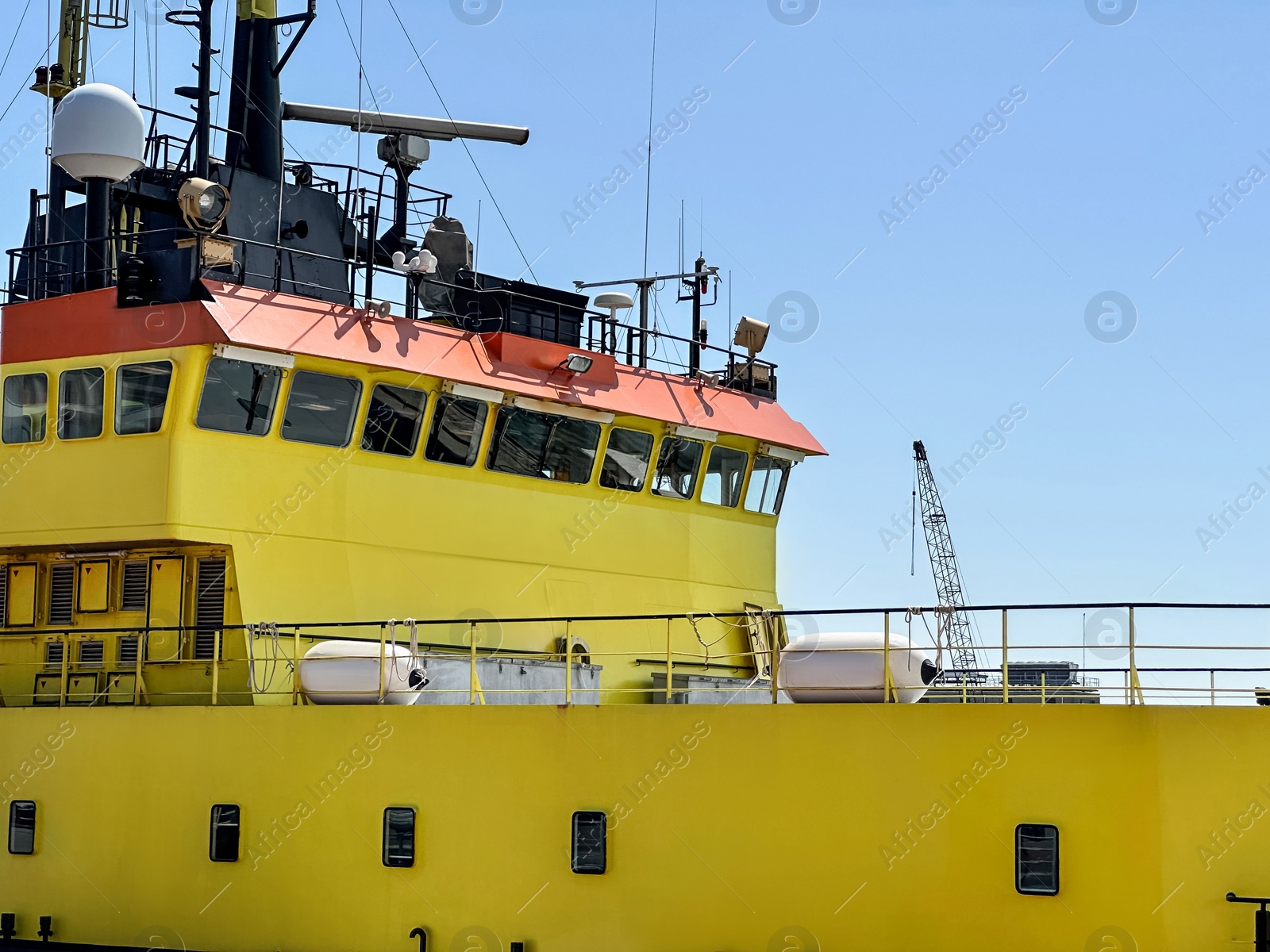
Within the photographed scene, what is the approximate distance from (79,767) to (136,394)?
3736 mm

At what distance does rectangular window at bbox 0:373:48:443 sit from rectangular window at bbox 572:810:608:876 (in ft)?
23.7

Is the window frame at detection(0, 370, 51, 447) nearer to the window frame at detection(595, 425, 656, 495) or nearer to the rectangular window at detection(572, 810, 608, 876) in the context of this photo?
the window frame at detection(595, 425, 656, 495)

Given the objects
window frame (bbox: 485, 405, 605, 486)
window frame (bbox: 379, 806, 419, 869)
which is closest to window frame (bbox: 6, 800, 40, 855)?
window frame (bbox: 379, 806, 419, 869)

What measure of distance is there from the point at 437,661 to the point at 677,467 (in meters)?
5.10

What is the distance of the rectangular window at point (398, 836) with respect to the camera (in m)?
13.7

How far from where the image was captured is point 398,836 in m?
13.7

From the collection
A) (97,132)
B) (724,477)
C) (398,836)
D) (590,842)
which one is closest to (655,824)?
(590,842)

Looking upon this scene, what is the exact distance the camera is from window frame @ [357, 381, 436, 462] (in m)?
16.1

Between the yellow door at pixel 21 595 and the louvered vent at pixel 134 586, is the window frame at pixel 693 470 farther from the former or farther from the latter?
the yellow door at pixel 21 595

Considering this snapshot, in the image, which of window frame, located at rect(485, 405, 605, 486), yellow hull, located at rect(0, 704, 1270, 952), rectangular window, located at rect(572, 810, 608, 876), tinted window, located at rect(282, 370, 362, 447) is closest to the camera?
yellow hull, located at rect(0, 704, 1270, 952)

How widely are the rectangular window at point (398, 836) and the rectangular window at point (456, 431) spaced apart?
14.1ft

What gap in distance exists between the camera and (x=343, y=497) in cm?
1602

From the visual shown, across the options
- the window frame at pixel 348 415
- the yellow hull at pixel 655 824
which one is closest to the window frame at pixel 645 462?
the window frame at pixel 348 415

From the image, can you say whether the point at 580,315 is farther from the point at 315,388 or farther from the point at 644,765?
the point at 644,765
